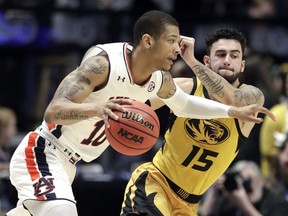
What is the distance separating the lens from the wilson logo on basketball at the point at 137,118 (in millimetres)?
6820

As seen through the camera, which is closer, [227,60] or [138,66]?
[138,66]

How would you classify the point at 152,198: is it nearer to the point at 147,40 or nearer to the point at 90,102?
the point at 90,102

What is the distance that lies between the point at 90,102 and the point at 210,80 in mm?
1146

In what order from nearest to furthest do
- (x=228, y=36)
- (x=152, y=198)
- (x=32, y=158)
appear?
(x=32, y=158), (x=152, y=198), (x=228, y=36)

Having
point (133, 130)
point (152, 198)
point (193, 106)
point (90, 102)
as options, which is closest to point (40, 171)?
point (90, 102)

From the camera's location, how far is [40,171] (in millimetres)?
7250

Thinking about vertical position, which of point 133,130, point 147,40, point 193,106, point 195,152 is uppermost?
point 147,40

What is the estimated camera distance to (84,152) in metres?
7.55

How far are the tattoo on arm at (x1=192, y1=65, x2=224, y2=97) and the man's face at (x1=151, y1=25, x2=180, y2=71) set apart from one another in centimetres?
54

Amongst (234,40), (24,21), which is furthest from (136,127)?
(24,21)

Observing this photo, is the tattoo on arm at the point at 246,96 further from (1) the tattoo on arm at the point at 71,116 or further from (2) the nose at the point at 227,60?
(1) the tattoo on arm at the point at 71,116

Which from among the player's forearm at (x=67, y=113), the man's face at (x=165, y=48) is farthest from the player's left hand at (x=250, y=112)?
the player's forearm at (x=67, y=113)

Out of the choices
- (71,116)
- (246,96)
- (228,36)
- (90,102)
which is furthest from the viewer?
(228,36)

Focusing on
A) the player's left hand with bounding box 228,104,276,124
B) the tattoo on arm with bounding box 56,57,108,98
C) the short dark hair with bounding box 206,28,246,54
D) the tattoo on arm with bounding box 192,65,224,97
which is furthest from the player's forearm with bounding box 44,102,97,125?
the short dark hair with bounding box 206,28,246,54
